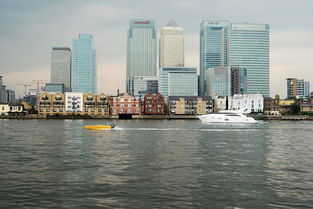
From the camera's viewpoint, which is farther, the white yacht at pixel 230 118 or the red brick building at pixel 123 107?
the red brick building at pixel 123 107

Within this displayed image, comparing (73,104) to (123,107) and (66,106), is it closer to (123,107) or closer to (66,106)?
(66,106)

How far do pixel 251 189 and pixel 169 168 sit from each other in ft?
29.9

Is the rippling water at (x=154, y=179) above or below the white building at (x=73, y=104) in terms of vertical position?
below

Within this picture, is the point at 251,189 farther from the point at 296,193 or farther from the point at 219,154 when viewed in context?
the point at 219,154

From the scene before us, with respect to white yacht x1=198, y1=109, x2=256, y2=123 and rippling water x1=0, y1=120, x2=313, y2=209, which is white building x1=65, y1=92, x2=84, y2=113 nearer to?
white yacht x1=198, y1=109, x2=256, y2=123

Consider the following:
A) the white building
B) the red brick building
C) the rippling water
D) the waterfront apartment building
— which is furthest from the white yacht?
the rippling water

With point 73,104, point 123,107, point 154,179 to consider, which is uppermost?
point 73,104

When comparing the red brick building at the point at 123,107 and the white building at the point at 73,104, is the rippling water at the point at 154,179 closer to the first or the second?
the red brick building at the point at 123,107

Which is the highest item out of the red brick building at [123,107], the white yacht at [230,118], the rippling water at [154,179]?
the red brick building at [123,107]

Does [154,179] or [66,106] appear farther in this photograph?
[66,106]

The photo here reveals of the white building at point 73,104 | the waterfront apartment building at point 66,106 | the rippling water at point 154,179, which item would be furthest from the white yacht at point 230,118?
the rippling water at point 154,179

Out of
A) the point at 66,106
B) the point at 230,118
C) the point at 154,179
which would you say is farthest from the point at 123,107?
the point at 154,179

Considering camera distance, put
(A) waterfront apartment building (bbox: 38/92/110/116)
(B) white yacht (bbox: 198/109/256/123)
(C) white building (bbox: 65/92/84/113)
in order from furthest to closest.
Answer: (C) white building (bbox: 65/92/84/113)
(A) waterfront apartment building (bbox: 38/92/110/116)
(B) white yacht (bbox: 198/109/256/123)

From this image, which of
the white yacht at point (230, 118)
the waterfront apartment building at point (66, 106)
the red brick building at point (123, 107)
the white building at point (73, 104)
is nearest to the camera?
the white yacht at point (230, 118)
